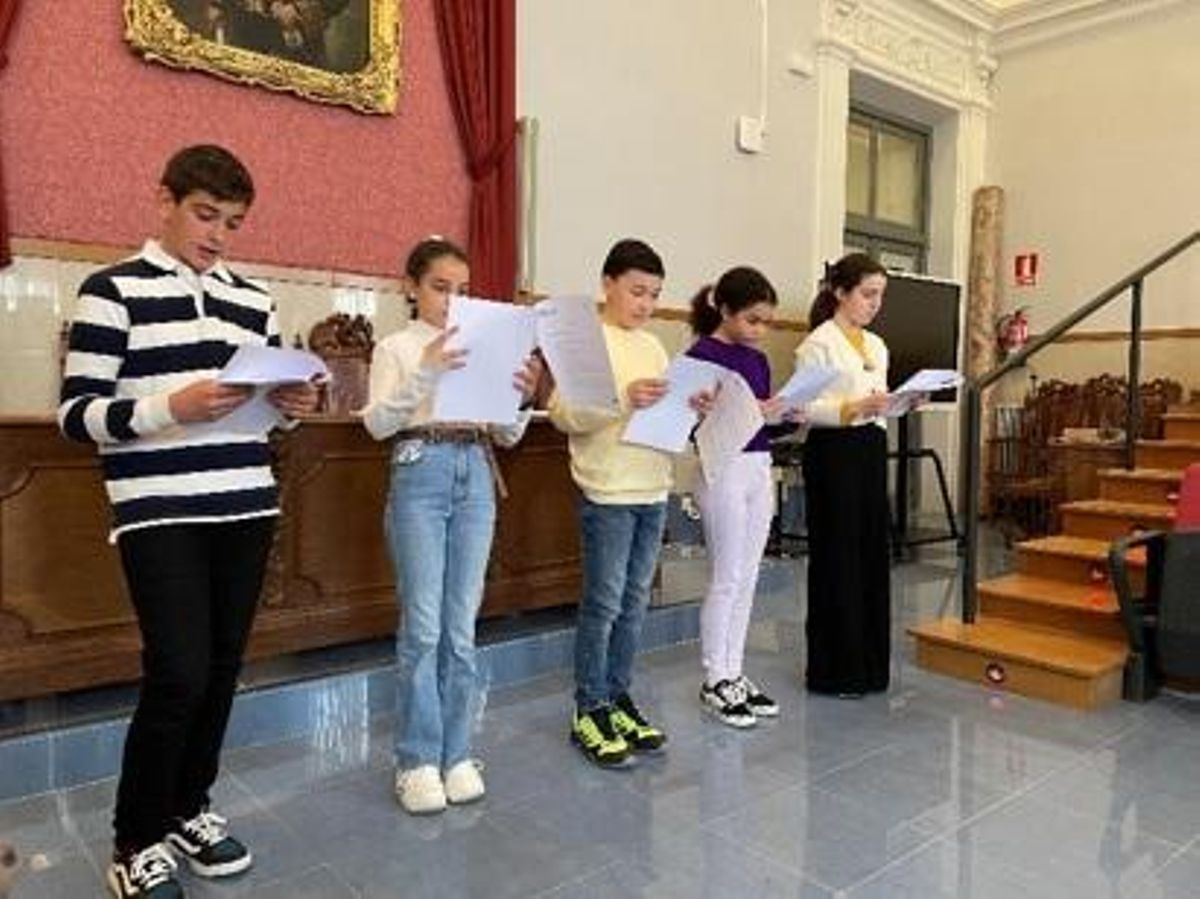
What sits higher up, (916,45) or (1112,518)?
(916,45)

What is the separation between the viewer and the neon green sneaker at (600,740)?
94.7 inches

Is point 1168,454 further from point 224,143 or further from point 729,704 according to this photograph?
point 224,143

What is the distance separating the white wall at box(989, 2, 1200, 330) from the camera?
6000 mm

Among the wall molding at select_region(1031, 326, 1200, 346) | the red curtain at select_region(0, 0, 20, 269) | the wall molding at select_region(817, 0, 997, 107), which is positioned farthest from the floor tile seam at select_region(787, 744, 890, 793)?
the wall molding at select_region(1031, 326, 1200, 346)

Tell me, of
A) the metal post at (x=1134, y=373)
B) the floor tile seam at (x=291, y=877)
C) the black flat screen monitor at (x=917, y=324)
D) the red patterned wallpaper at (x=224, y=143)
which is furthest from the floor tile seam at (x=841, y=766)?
the black flat screen monitor at (x=917, y=324)

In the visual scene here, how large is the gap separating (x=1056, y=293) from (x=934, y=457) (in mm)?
1779

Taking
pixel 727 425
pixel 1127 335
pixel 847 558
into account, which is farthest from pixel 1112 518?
pixel 1127 335

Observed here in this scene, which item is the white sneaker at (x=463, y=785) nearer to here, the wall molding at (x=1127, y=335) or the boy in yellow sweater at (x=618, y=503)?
the boy in yellow sweater at (x=618, y=503)

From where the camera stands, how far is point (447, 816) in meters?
2.12

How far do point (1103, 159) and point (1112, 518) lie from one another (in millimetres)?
3564

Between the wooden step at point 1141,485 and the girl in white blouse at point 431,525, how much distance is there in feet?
9.70

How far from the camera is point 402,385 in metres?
1.98

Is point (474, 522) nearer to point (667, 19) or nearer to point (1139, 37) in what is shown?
point (667, 19)

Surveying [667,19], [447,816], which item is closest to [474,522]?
[447,816]
